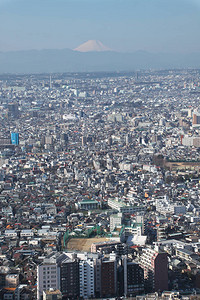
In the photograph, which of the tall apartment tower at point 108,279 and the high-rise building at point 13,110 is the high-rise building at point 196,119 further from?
the tall apartment tower at point 108,279

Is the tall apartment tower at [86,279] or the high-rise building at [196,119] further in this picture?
the high-rise building at [196,119]

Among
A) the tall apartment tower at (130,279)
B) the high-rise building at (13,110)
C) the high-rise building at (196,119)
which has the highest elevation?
the tall apartment tower at (130,279)

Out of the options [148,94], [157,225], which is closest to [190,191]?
[157,225]

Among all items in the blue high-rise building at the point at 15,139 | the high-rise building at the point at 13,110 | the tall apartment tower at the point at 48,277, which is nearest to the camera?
the tall apartment tower at the point at 48,277

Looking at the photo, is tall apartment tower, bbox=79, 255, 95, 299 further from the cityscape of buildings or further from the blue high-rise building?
the blue high-rise building

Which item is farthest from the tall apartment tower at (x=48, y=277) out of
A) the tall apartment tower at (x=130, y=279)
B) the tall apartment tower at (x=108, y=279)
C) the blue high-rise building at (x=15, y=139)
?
the blue high-rise building at (x=15, y=139)

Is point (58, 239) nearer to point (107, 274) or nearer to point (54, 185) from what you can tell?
point (107, 274)

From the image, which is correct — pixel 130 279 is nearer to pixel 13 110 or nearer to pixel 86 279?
pixel 86 279

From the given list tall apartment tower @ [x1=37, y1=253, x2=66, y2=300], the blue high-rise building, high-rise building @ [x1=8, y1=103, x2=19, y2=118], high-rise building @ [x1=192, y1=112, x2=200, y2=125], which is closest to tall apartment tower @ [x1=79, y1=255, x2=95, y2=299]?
tall apartment tower @ [x1=37, y1=253, x2=66, y2=300]
